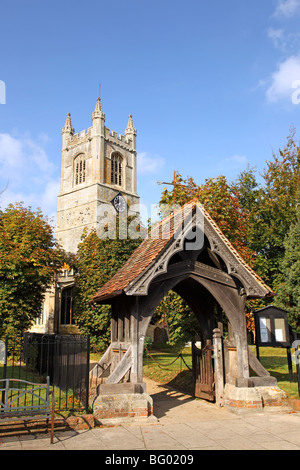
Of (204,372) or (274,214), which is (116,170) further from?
(204,372)

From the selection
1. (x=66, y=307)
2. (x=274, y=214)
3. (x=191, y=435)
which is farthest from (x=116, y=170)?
(x=191, y=435)

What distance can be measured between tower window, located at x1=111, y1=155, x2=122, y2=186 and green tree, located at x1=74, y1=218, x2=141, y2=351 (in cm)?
4020

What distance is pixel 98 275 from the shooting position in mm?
25359

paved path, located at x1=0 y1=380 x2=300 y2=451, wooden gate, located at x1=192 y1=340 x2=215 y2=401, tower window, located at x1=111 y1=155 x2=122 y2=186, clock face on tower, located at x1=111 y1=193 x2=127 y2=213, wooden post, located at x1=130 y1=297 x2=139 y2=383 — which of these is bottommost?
paved path, located at x1=0 y1=380 x2=300 y2=451

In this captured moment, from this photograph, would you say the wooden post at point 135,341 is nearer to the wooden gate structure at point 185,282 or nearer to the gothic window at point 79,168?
the wooden gate structure at point 185,282

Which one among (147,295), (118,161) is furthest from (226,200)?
(118,161)

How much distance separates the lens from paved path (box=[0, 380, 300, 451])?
604 centimetres

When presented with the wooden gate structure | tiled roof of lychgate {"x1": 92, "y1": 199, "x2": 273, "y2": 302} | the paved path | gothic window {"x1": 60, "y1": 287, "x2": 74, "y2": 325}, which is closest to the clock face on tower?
gothic window {"x1": 60, "y1": 287, "x2": 74, "y2": 325}

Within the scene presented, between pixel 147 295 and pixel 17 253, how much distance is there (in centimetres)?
1283

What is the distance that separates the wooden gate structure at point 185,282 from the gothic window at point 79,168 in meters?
58.6

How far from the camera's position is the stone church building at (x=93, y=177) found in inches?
2459

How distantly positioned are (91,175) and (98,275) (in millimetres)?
41327

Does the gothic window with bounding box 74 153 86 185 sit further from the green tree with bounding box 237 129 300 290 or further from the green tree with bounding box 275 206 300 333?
the green tree with bounding box 275 206 300 333

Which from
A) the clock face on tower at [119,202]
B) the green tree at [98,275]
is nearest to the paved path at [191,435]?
the green tree at [98,275]
